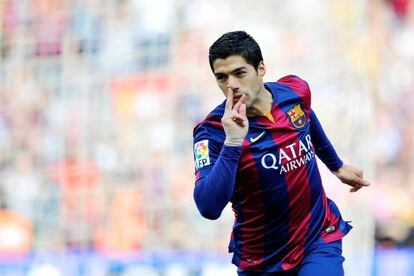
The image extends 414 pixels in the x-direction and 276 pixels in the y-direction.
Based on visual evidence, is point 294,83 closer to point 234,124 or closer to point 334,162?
point 334,162

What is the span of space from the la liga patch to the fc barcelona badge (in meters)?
0.43

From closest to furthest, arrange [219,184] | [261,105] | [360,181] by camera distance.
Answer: [219,184] < [261,105] < [360,181]

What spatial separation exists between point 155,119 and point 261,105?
4.65 metres

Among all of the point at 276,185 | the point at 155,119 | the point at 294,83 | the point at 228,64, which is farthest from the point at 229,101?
the point at 155,119

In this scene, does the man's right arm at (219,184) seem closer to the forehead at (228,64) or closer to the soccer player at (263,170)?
the soccer player at (263,170)

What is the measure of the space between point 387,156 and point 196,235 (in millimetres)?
1743

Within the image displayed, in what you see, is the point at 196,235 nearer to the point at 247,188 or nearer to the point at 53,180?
the point at 53,180

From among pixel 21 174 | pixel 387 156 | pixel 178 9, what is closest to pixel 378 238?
pixel 387 156

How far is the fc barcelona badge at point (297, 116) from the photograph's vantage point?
3869 mm

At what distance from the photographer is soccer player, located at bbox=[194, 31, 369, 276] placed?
349cm

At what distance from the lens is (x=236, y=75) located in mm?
3568

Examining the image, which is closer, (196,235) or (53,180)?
(196,235)

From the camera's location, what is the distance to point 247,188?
3752 mm

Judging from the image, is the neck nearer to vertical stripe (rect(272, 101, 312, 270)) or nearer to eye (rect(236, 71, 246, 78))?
vertical stripe (rect(272, 101, 312, 270))
